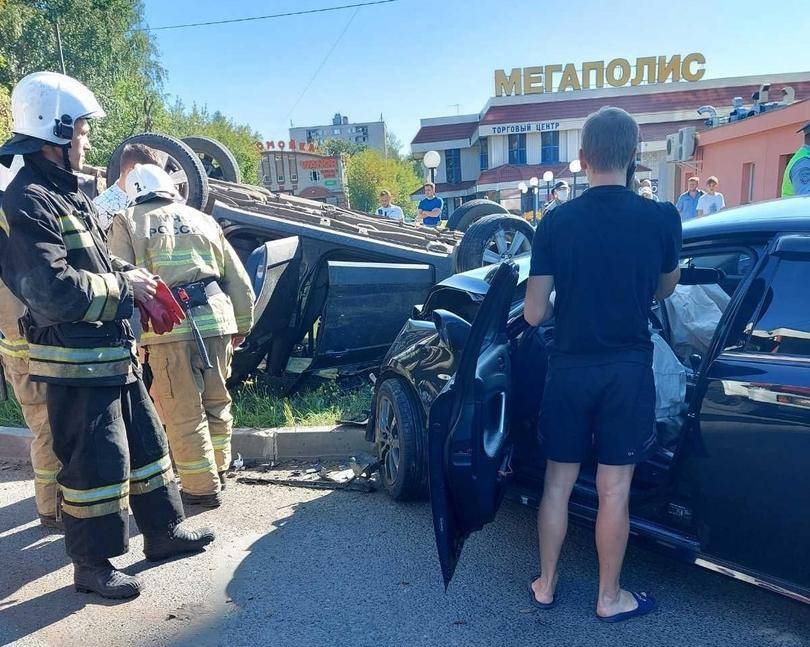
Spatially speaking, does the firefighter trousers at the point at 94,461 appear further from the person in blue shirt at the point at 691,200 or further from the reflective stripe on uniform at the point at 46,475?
the person in blue shirt at the point at 691,200

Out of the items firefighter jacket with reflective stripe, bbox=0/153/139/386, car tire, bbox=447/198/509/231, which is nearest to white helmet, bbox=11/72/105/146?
firefighter jacket with reflective stripe, bbox=0/153/139/386

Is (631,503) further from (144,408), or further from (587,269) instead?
(144,408)

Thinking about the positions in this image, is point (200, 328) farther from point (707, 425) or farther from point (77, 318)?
point (707, 425)

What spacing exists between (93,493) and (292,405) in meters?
2.40

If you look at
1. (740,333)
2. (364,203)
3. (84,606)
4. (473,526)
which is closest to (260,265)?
(84,606)

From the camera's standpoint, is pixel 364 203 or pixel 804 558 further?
pixel 364 203

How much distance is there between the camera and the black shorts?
248 centimetres

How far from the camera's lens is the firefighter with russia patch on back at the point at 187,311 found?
3.66 meters

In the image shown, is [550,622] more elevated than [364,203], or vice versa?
[364,203]

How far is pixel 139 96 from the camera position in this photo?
30141 mm

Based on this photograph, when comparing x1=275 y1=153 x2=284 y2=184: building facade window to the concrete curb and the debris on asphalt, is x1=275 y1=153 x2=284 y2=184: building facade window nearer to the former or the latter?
the concrete curb

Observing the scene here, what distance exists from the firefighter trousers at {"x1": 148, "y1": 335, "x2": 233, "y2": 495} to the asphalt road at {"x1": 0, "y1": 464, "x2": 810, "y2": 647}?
1.10 ft

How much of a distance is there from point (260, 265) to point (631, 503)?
307cm

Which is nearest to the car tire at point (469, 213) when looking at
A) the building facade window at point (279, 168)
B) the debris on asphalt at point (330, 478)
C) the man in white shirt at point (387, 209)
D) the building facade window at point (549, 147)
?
the man in white shirt at point (387, 209)
